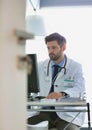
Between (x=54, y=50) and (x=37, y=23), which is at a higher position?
(x=37, y=23)

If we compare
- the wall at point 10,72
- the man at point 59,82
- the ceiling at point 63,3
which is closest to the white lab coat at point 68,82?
the man at point 59,82

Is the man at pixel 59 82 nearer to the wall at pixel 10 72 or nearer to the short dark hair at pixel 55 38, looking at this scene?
the short dark hair at pixel 55 38

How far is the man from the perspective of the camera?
2.42 meters

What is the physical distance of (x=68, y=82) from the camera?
8.49 ft

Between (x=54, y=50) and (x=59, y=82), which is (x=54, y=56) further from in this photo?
(x=59, y=82)

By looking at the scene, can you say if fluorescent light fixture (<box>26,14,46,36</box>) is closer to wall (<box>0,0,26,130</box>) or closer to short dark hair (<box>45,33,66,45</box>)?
short dark hair (<box>45,33,66,45</box>)

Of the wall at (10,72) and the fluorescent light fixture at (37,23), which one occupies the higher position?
the fluorescent light fixture at (37,23)

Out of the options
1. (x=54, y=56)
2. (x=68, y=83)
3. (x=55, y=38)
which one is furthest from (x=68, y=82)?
(x=55, y=38)

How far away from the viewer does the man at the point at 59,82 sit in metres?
2.42

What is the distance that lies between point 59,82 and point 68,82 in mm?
86

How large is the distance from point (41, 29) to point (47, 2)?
1538 millimetres

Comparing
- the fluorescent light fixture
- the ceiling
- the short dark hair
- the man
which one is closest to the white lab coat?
the man

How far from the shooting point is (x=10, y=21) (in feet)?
2.23

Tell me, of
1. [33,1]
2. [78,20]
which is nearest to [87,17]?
[78,20]
